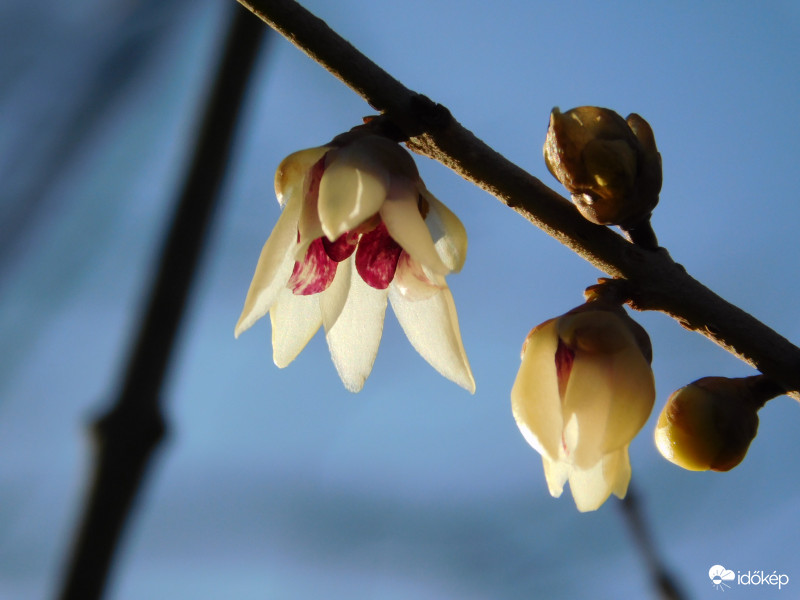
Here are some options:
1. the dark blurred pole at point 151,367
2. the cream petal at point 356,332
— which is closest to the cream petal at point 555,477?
the cream petal at point 356,332

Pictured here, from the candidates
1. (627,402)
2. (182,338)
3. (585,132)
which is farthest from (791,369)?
(182,338)

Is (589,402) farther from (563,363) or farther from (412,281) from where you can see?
(412,281)

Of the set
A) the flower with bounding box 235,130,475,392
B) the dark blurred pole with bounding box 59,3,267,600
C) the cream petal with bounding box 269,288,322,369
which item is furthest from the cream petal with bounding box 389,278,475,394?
the dark blurred pole with bounding box 59,3,267,600

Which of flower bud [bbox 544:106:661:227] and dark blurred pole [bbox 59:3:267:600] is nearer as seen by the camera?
flower bud [bbox 544:106:661:227]

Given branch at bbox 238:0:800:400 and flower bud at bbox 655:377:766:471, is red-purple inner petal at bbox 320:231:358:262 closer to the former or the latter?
branch at bbox 238:0:800:400

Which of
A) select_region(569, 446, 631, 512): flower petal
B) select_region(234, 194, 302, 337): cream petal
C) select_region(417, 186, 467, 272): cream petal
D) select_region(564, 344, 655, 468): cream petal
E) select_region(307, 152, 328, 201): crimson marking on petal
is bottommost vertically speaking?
select_region(569, 446, 631, 512): flower petal

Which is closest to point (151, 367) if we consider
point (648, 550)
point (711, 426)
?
point (711, 426)

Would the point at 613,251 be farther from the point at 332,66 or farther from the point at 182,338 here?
the point at 182,338
